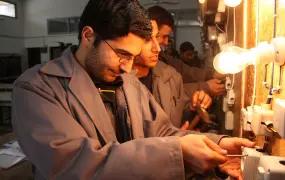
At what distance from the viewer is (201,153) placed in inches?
40.6

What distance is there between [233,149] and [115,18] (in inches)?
34.7

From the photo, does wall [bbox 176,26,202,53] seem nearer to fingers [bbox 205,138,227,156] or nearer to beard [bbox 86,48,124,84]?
beard [bbox 86,48,124,84]

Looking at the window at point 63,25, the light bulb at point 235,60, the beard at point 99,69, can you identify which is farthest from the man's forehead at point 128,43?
the window at point 63,25

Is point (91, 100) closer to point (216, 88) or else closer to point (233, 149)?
point (233, 149)

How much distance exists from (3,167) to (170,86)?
Answer: 172 centimetres

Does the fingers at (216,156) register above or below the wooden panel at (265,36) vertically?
below

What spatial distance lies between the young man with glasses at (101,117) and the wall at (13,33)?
524 inches

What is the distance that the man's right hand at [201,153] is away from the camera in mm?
1025

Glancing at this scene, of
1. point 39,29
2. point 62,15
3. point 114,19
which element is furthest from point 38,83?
point 39,29

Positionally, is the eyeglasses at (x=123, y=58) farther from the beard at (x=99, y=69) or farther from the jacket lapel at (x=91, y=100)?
the jacket lapel at (x=91, y=100)

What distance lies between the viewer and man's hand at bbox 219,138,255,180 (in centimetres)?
119

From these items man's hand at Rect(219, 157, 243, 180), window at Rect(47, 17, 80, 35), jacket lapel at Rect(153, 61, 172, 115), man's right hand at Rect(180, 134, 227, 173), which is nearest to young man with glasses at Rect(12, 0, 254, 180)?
man's right hand at Rect(180, 134, 227, 173)

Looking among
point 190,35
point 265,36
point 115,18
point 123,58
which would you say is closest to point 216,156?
point 265,36

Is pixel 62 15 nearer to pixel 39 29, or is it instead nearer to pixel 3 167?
pixel 39 29
